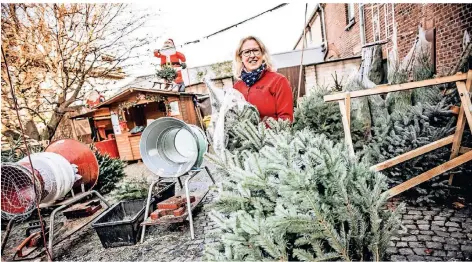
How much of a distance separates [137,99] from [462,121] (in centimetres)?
1086

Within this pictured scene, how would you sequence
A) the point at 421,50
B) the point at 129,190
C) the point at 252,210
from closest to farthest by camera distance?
the point at 252,210 → the point at 129,190 → the point at 421,50

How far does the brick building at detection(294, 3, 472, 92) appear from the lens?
17.5 ft

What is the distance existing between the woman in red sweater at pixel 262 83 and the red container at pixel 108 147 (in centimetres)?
1047

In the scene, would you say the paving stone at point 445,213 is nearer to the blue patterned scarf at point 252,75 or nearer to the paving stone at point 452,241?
the paving stone at point 452,241

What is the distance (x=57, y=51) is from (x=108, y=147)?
19.0ft

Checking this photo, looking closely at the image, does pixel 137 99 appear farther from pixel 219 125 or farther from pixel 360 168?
pixel 360 168

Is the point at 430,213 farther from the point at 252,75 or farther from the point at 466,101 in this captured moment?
the point at 252,75

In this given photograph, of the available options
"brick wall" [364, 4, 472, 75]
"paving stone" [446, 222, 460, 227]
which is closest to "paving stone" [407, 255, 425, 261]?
"paving stone" [446, 222, 460, 227]

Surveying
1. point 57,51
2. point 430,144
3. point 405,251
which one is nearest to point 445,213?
point 430,144

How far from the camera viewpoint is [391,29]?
26.5 ft

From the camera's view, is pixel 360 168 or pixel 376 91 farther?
pixel 376 91

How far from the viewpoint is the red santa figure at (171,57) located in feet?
41.4

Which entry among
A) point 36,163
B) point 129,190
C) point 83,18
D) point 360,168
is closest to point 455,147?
point 360,168

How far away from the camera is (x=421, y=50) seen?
232 inches
